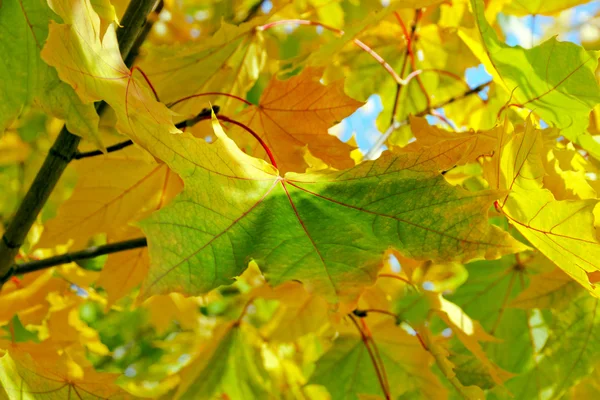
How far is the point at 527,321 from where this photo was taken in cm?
101

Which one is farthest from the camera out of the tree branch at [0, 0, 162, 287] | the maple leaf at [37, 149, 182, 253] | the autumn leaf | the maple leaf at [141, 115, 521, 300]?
the maple leaf at [37, 149, 182, 253]

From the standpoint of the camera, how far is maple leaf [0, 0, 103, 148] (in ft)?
2.04

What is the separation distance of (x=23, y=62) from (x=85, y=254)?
0.23m

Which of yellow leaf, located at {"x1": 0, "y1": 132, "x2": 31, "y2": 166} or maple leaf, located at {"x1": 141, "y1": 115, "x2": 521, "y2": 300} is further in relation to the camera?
yellow leaf, located at {"x1": 0, "y1": 132, "x2": 31, "y2": 166}

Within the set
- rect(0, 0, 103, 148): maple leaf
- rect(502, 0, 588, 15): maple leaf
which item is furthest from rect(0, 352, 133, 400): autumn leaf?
rect(502, 0, 588, 15): maple leaf

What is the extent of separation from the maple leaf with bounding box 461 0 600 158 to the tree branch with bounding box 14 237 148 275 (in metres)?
0.43

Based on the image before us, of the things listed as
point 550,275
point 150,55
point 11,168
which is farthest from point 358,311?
point 11,168

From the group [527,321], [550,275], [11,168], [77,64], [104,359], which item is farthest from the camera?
[104,359]

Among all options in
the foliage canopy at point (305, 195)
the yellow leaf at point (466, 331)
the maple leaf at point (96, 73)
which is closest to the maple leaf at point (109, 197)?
the foliage canopy at point (305, 195)

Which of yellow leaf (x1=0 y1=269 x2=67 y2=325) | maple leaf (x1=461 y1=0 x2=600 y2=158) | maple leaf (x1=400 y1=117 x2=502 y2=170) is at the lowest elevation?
maple leaf (x1=400 y1=117 x2=502 y2=170)

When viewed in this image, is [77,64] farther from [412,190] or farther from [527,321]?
[527,321]

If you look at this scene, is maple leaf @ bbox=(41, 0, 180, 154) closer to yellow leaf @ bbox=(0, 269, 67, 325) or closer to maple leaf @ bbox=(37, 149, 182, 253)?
maple leaf @ bbox=(37, 149, 182, 253)

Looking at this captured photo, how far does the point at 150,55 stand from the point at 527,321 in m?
0.74

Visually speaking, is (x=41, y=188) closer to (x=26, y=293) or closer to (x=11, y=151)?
(x=26, y=293)
